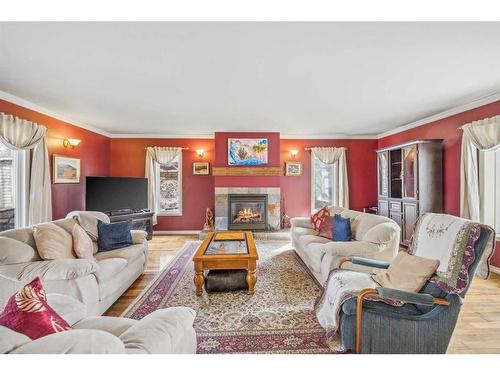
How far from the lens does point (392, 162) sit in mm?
4879

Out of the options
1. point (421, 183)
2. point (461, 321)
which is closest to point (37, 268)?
point (461, 321)

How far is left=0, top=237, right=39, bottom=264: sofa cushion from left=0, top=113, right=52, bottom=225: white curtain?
176 cm

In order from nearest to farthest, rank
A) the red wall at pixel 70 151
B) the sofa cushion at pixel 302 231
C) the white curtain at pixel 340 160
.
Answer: the red wall at pixel 70 151 → the sofa cushion at pixel 302 231 → the white curtain at pixel 340 160

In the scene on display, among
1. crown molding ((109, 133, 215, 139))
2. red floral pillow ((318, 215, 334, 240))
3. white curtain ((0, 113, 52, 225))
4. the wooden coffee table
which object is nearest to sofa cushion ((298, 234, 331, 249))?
red floral pillow ((318, 215, 334, 240))

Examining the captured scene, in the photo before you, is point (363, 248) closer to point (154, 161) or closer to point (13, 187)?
point (13, 187)

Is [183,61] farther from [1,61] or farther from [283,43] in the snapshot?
[1,61]

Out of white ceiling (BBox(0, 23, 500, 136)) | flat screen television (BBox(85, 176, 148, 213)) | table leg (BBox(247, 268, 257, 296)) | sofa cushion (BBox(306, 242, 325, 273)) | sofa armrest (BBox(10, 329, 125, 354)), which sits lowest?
table leg (BBox(247, 268, 257, 296))

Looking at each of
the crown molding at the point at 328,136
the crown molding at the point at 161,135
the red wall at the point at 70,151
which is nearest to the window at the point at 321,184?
the crown molding at the point at 328,136

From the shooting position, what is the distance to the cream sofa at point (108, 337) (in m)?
0.76

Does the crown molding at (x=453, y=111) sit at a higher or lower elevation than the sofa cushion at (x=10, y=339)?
higher

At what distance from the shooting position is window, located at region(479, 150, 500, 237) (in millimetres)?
3463

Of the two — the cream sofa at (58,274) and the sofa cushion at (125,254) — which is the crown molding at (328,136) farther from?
the cream sofa at (58,274)

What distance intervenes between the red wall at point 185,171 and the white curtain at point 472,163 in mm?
4874

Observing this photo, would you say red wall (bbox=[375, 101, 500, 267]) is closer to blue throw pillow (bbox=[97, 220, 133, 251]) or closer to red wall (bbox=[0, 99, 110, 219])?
blue throw pillow (bbox=[97, 220, 133, 251])
